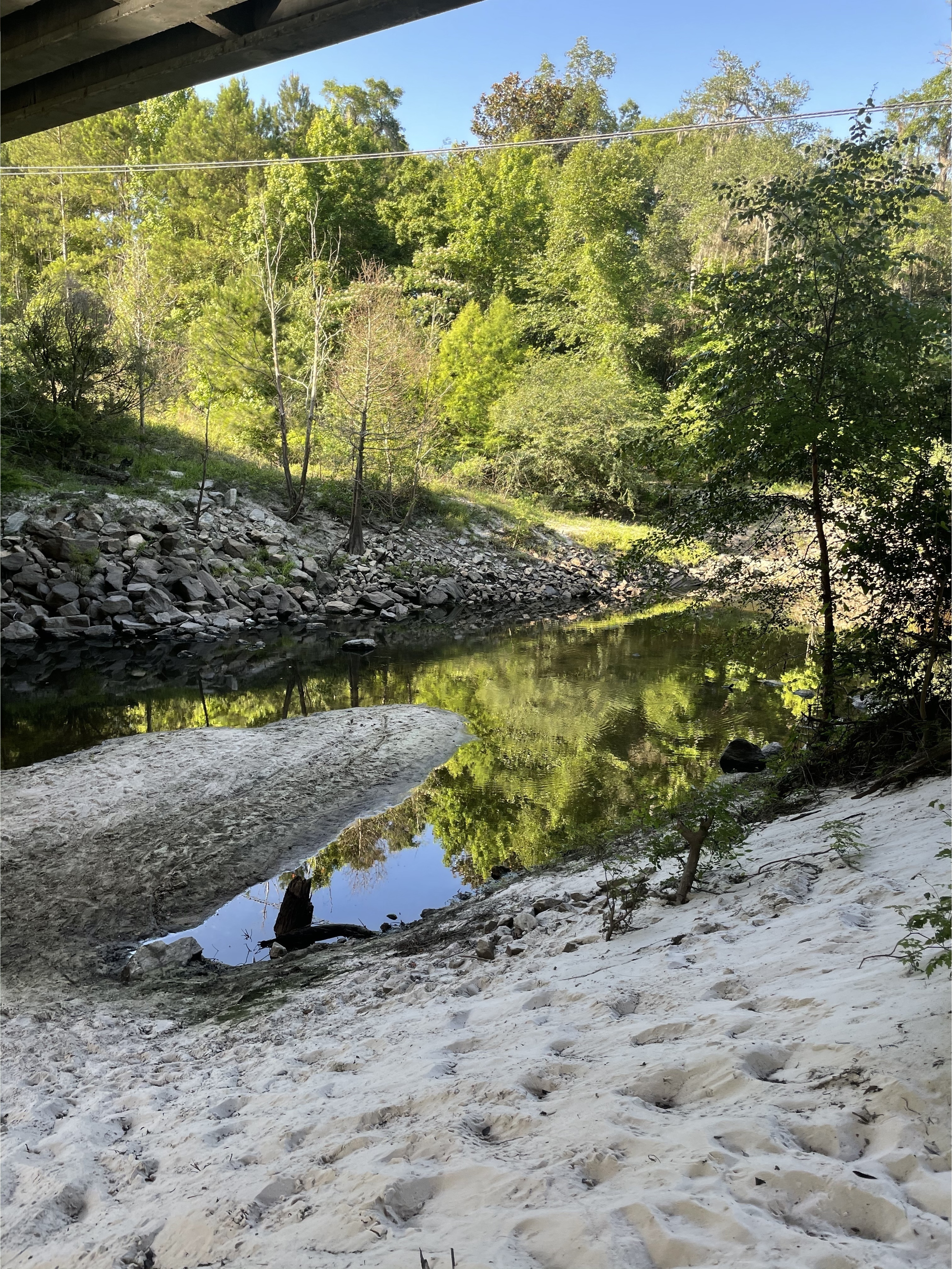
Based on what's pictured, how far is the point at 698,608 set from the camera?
6.96 m

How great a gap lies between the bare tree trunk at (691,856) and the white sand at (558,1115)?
0.72 feet

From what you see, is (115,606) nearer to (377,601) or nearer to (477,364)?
(377,601)

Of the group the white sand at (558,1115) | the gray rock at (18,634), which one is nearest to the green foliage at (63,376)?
the gray rock at (18,634)

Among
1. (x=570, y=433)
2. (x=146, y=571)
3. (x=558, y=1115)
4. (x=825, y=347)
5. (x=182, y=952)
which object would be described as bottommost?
(x=182, y=952)

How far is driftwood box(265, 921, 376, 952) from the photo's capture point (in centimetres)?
552

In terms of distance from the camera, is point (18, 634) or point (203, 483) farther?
point (203, 483)

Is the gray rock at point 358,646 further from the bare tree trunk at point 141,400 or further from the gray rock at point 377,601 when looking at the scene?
the bare tree trunk at point 141,400

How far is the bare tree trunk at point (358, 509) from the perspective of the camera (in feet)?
67.2

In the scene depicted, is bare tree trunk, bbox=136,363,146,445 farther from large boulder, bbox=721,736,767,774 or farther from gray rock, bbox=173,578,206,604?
large boulder, bbox=721,736,767,774

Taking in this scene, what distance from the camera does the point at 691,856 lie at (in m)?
4.22

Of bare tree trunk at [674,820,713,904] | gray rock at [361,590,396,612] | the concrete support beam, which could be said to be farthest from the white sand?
gray rock at [361,590,396,612]

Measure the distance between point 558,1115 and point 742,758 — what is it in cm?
594

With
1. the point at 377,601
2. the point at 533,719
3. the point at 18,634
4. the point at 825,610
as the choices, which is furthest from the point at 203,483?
the point at 825,610

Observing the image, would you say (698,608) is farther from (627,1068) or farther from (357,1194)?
(357,1194)
